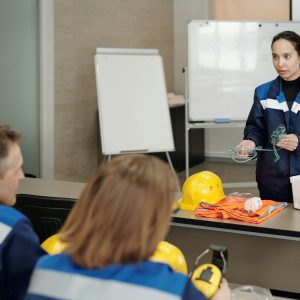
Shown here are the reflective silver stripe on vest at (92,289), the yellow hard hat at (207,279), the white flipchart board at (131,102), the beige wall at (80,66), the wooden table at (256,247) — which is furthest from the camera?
the beige wall at (80,66)

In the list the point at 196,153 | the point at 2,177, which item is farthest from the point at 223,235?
the point at 196,153

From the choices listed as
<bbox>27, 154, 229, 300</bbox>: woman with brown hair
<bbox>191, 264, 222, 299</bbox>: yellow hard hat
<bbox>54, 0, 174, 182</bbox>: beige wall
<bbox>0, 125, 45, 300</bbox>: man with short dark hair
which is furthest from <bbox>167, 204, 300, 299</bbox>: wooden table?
<bbox>54, 0, 174, 182</bbox>: beige wall

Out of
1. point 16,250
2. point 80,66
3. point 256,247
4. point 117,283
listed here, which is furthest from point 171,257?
point 80,66

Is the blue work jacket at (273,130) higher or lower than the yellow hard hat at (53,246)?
higher

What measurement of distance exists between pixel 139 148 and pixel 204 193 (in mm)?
2761

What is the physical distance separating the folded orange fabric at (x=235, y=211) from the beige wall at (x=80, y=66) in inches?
119

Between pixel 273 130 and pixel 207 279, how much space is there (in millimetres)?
1643

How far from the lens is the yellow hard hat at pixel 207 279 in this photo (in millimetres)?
1392

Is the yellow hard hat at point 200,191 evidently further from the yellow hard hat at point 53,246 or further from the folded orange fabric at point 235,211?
the yellow hard hat at point 53,246

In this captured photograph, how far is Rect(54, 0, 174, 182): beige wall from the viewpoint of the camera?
5.31 metres

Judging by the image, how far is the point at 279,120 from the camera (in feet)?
9.59

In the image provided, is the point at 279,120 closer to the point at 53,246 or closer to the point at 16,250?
the point at 53,246

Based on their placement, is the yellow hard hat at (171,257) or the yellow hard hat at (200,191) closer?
the yellow hard hat at (171,257)

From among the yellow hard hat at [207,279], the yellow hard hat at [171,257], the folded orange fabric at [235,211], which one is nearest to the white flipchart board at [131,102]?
the folded orange fabric at [235,211]
